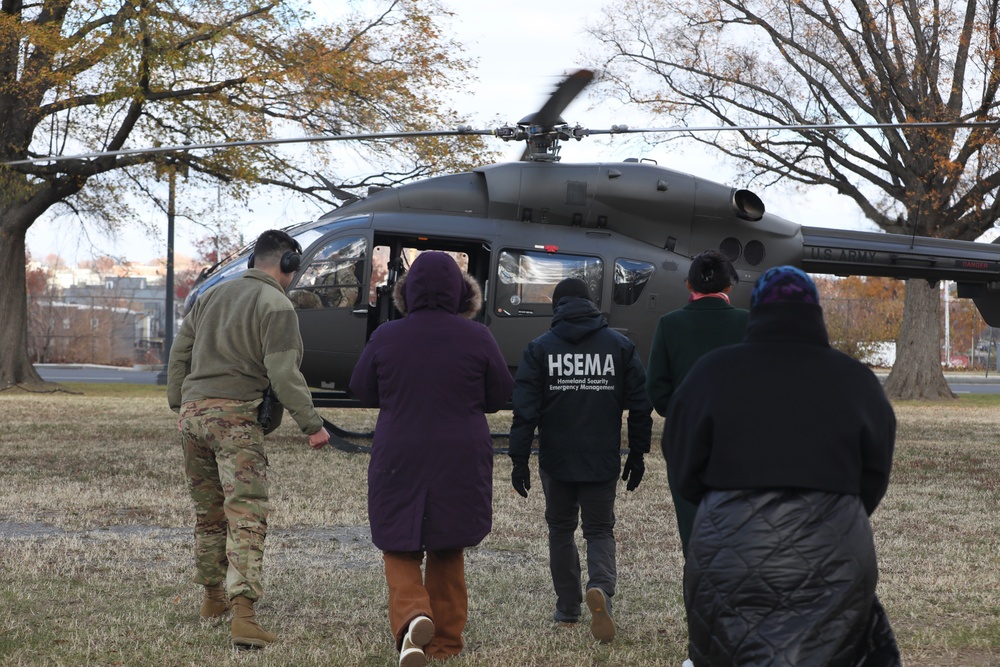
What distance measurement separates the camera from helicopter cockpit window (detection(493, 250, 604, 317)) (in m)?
11.9

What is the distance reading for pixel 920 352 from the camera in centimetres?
2623

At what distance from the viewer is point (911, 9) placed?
2578 centimetres

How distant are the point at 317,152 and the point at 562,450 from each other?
64.1 ft

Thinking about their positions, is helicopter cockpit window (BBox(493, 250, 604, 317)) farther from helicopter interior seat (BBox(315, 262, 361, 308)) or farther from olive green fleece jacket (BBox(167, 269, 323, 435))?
olive green fleece jacket (BBox(167, 269, 323, 435))

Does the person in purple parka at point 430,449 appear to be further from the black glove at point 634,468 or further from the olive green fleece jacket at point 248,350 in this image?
the black glove at point 634,468

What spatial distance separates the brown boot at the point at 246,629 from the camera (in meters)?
Answer: 4.77

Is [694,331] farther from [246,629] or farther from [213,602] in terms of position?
[213,602]

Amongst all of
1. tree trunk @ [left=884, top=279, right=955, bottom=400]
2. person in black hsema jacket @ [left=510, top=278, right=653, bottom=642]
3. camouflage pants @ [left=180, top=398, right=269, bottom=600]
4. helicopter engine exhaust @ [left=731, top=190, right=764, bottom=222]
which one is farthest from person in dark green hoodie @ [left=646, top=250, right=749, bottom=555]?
tree trunk @ [left=884, top=279, right=955, bottom=400]

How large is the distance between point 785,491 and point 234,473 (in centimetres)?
284

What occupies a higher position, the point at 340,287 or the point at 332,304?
the point at 340,287

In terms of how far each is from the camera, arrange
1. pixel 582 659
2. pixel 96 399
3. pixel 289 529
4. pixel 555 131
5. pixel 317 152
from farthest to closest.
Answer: pixel 317 152
pixel 96 399
pixel 555 131
pixel 289 529
pixel 582 659

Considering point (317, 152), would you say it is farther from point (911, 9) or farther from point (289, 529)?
point (289, 529)

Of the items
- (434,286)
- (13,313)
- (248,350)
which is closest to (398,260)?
(248,350)

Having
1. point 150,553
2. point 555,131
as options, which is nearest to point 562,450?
point 150,553
